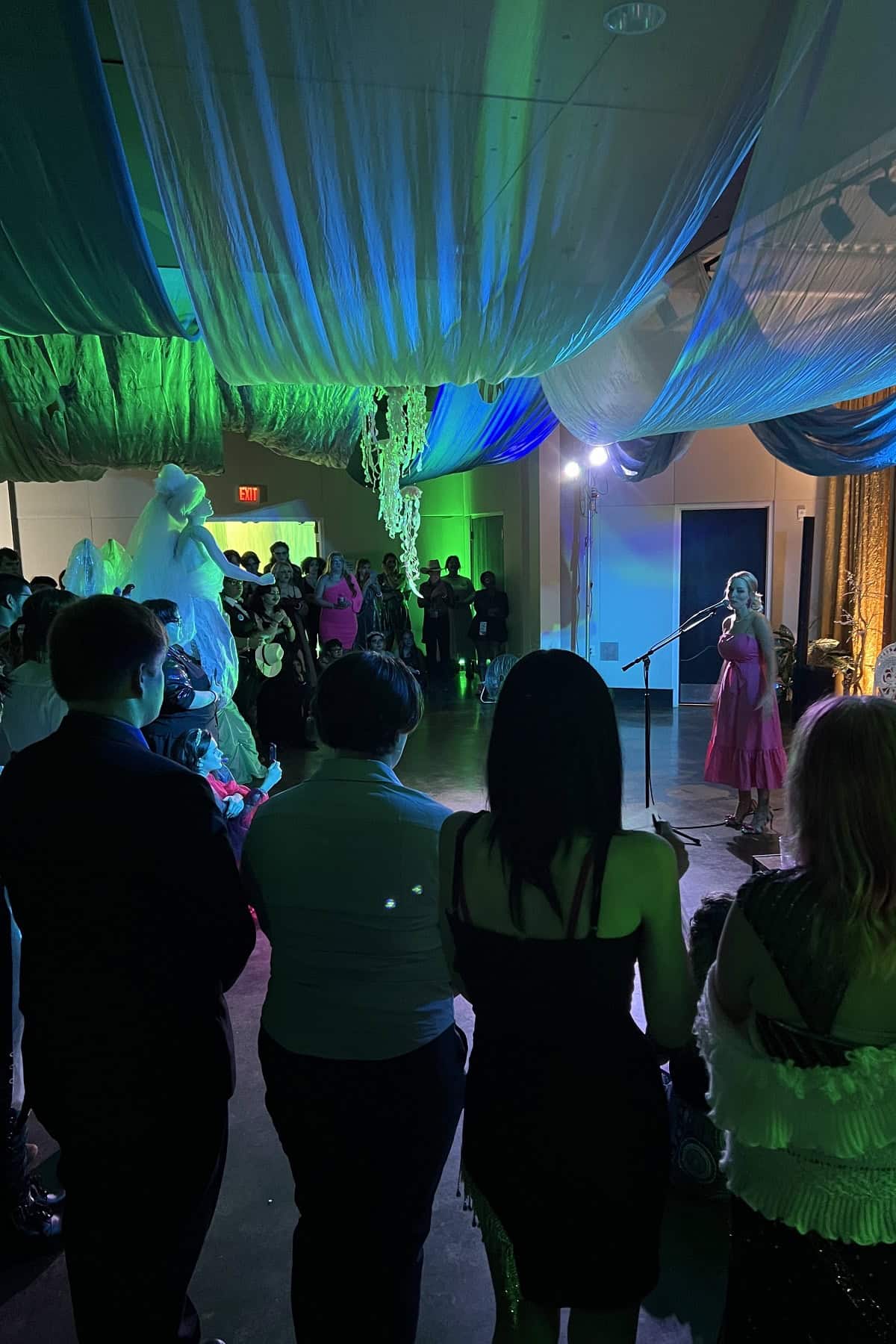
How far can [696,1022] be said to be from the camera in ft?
4.00

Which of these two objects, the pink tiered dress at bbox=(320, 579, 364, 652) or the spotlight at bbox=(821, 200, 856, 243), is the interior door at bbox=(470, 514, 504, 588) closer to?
the pink tiered dress at bbox=(320, 579, 364, 652)

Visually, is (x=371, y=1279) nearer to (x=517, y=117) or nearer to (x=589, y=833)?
(x=589, y=833)


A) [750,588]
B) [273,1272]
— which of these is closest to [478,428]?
[750,588]

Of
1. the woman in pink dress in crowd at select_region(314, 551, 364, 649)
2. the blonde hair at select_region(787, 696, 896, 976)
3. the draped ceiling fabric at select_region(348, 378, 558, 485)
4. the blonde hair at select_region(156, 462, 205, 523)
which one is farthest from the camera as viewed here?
the woman in pink dress in crowd at select_region(314, 551, 364, 649)

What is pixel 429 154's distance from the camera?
1749 mm

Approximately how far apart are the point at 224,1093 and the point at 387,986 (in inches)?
13.3

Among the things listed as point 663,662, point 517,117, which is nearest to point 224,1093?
point 517,117

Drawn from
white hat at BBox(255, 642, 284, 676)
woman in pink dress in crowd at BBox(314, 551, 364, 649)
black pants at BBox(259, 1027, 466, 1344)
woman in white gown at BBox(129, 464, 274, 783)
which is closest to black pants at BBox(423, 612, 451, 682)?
woman in pink dress in crowd at BBox(314, 551, 364, 649)

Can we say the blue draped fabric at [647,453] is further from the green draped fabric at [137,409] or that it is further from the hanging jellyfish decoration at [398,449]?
the green draped fabric at [137,409]

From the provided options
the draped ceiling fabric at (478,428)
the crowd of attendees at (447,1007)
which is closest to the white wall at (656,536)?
the draped ceiling fabric at (478,428)

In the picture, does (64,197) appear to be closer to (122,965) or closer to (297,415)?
(122,965)

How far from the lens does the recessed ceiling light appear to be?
4.92 ft

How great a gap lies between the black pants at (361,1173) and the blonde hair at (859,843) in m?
0.66

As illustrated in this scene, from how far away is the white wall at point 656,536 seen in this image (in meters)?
8.26
